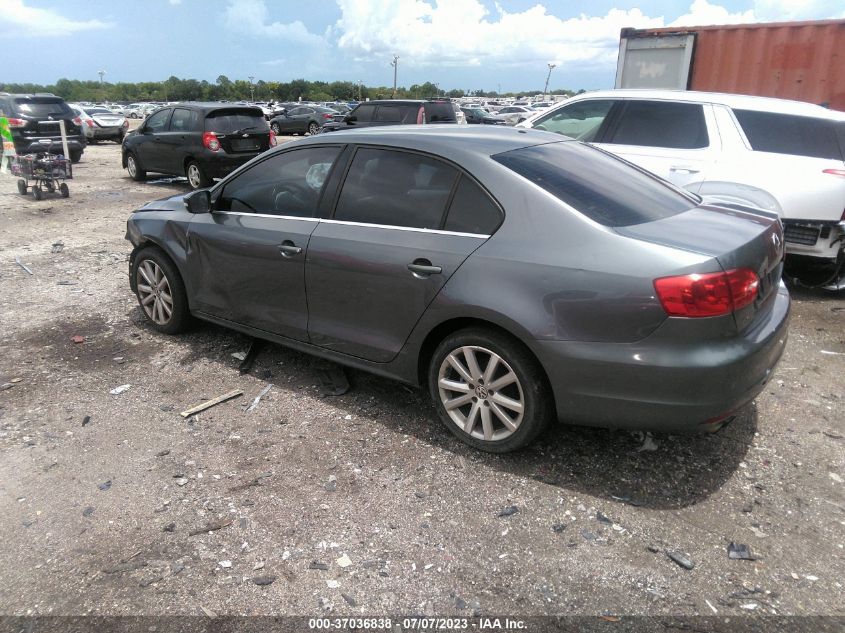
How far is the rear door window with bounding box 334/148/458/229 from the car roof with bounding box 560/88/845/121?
411 cm

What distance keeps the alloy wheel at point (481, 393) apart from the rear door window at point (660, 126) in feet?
13.9

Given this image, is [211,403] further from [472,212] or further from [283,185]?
[472,212]

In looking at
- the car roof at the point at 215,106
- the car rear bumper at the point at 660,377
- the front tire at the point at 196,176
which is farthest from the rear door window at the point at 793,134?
the front tire at the point at 196,176

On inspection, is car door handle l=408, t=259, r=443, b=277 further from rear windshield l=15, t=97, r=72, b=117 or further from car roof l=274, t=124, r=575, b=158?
rear windshield l=15, t=97, r=72, b=117

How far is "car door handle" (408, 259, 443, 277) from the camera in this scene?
3262mm

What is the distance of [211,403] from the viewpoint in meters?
4.00

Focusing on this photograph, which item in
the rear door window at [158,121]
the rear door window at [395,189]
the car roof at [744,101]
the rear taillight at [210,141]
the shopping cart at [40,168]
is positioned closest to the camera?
the rear door window at [395,189]

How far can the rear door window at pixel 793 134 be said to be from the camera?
5.68m

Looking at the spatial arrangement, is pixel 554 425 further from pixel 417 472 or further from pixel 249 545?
pixel 249 545

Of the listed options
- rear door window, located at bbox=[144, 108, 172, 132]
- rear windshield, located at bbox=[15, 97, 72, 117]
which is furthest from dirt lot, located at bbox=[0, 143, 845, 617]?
rear windshield, located at bbox=[15, 97, 72, 117]

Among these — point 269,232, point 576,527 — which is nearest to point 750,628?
point 576,527

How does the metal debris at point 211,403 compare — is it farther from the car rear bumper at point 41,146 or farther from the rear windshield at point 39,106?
the rear windshield at point 39,106

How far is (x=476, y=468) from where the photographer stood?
329cm

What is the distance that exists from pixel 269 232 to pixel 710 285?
2648 millimetres
